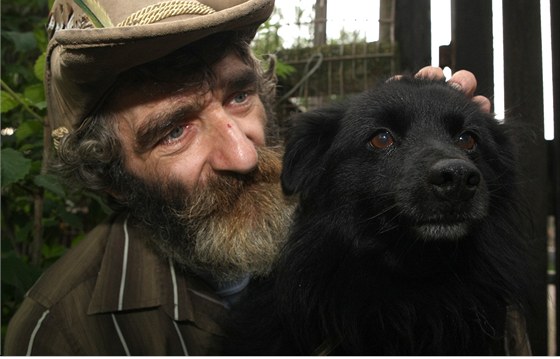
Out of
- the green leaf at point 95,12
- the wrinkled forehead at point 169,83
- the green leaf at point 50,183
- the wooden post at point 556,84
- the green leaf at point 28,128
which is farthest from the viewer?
the green leaf at point 28,128

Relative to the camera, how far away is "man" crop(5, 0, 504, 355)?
219cm

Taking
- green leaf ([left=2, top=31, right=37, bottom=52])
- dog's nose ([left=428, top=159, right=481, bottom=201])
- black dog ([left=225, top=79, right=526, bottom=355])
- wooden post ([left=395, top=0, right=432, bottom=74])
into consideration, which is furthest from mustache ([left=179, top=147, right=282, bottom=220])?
green leaf ([left=2, top=31, right=37, bottom=52])

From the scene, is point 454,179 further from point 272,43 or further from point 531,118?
point 272,43

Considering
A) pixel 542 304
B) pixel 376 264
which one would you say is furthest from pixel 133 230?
pixel 542 304

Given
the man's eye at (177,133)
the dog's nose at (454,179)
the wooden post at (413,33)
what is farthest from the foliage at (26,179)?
the dog's nose at (454,179)

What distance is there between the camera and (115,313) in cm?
225

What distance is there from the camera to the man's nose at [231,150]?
2193 mm

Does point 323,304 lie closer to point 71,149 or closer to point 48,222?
point 71,149

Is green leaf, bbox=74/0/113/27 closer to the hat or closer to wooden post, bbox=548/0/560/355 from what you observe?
the hat

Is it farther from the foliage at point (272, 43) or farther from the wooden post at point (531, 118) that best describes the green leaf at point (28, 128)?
the wooden post at point (531, 118)

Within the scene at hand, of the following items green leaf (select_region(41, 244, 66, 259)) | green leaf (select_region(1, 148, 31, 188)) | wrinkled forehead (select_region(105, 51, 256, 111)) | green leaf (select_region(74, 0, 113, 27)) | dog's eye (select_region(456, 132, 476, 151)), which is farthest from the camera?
green leaf (select_region(41, 244, 66, 259))

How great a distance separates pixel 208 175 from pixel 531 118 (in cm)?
110

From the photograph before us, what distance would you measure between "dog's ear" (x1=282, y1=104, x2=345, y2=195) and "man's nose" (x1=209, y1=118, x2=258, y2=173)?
167 millimetres

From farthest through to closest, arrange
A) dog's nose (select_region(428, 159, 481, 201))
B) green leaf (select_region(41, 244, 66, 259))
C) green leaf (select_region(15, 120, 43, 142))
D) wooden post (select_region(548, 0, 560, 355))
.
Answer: green leaf (select_region(41, 244, 66, 259)) < green leaf (select_region(15, 120, 43, 142)) < wooden post (select_region(548, 0, 560, 355)) < dog's nose (select_region(428, 159, 481, 201))
